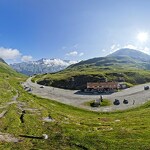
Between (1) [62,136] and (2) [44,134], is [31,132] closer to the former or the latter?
(2) [44,134]

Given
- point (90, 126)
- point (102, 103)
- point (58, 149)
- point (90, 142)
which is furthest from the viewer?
point (102, 103)

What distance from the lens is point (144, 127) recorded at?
79312 mm

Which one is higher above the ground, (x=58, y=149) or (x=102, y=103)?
(x=102, y=103)

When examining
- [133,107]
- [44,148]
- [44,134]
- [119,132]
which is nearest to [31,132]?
[44,134]

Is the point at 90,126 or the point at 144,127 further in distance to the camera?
the point at 90,126

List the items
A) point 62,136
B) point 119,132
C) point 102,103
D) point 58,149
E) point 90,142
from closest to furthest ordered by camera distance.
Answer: point 58,149
point 90,142
point 62,136
point 119,132
point 102,103

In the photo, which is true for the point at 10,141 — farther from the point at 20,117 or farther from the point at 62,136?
the point at 20,117

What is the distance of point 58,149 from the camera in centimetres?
5916

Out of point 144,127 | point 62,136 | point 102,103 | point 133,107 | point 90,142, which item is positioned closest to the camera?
point 90,142

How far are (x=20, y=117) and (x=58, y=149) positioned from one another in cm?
3846

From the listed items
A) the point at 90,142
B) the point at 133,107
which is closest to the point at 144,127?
the point at 90,142

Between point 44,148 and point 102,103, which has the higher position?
point 102,103

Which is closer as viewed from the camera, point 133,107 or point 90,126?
point 90,126

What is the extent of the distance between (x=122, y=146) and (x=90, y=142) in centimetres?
836
